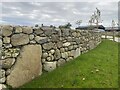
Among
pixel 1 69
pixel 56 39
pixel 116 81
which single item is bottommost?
pixel 116 81

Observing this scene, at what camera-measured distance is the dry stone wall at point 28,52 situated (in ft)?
21.0

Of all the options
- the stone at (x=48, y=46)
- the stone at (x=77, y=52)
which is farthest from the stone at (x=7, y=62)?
the stone at (x=77, y=52)

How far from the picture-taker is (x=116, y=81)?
7.67 meters

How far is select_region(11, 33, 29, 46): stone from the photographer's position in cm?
661

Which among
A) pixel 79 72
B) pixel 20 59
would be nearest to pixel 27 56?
pixel 20 59

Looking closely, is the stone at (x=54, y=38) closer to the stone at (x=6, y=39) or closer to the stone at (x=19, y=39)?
the stone at (x=19, y=39)

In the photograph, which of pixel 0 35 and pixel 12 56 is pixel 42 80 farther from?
pixel 0 35

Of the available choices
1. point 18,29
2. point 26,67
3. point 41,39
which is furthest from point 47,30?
point 26,67

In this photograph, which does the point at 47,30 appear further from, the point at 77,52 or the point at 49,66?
the point at 77,52

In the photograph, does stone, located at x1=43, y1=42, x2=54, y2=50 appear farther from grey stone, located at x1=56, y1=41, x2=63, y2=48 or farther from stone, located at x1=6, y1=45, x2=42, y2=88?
grey stone, located at x1=56, y1=41, x2=63, y2=48

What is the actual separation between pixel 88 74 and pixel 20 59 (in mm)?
2627

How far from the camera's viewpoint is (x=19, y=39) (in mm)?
6762

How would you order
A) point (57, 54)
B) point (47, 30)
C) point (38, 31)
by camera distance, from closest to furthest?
point (38, 31) < point (47, 30) < point (57, 54)

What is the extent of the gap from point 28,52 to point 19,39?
574mm
